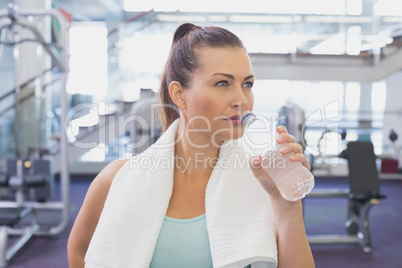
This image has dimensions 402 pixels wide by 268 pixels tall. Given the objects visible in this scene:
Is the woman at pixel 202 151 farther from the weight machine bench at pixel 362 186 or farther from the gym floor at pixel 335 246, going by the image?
the weight machine bench at pixel 362 186

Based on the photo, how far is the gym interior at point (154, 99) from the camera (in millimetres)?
3154

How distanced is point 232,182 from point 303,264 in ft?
0.98

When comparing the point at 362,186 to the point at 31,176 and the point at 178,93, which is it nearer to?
the point at 178,93

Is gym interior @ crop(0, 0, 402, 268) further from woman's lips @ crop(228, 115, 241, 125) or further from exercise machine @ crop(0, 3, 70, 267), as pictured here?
woman's lips @ crop(228, 115, 241, 125)

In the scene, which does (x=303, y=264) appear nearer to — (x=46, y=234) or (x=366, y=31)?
(x=46, y=234)

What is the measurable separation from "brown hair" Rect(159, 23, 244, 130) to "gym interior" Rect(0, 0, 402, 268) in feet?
5.78

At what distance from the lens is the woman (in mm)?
931

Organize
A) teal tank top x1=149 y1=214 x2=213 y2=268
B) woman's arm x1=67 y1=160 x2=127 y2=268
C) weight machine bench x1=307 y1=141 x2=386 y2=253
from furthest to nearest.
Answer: weight machine bench x1=307 y1=141 x2=386 y2=253
woman's arm x1=67 y1=160 x2=127 y2=268
teal tank top x1=149 y1=214 x2=213 y2=268

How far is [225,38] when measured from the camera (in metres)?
1.04

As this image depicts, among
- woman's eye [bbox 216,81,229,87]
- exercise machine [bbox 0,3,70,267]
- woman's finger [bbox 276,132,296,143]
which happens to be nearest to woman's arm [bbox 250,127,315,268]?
woman's finger [bbox 276,132,296,143]

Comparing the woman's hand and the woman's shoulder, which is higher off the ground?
the woman's hand

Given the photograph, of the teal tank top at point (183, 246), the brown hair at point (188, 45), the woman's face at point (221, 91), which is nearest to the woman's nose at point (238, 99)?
the woman's face at point (221, 91)

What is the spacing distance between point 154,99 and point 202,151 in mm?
1862

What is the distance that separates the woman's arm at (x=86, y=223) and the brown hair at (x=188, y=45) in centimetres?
38
